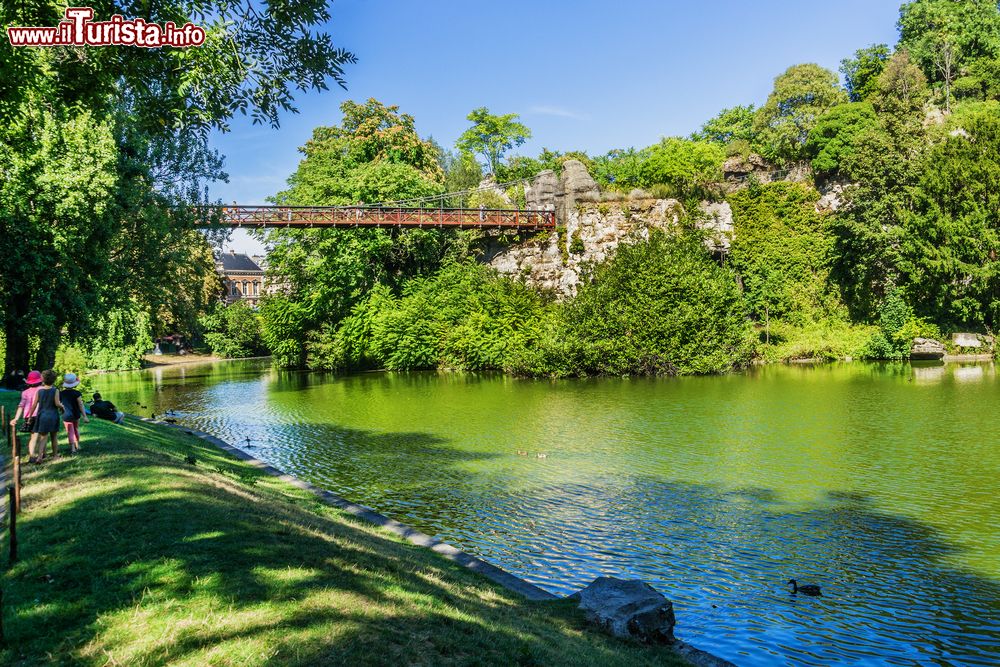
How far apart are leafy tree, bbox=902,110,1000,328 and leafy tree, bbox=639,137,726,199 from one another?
11.6m

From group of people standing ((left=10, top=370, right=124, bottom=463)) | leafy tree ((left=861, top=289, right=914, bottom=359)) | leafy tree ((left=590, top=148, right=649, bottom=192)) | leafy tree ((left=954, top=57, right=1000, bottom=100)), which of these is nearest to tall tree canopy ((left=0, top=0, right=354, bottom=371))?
group of people standing ((left=10, top=370, right=124, bottom=463))

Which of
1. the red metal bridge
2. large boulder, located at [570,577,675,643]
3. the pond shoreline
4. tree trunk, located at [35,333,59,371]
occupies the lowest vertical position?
the pond shoreline

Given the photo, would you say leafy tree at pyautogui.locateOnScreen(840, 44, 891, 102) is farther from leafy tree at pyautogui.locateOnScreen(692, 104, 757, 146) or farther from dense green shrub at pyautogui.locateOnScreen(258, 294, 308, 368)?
dense green shrub at pyautogui.locateOnScreen(258, 294, 308, 368)

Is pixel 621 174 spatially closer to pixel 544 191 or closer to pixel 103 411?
pixel 544 191

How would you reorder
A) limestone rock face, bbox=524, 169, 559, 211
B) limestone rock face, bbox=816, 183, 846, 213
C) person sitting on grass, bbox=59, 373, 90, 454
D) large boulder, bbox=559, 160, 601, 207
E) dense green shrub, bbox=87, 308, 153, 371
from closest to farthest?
person sitting on grass, bbox=59, 373, 90, 454, dense green shrub, bbox=87, 308, 153, 371, large boulder, bbox=559, 160, 601, 207, limestone rock face, bbox=524, 169, 559, 211, limestone rock face, bbox=816, 183, 846, 213

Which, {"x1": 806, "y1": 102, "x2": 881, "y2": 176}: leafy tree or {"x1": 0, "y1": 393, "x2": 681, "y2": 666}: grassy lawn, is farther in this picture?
{"x1": 806, "y1": 102, "x2": 881, "y2": 176}: leafy tree

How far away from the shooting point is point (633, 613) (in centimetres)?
647

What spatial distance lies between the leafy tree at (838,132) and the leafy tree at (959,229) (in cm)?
665

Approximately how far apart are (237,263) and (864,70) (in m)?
78.8

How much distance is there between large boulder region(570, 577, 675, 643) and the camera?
20.9ft

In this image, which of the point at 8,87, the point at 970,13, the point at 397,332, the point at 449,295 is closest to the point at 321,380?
the point at 397,332

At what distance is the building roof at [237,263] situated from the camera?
93625mm

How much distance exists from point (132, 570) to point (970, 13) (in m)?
62.1
